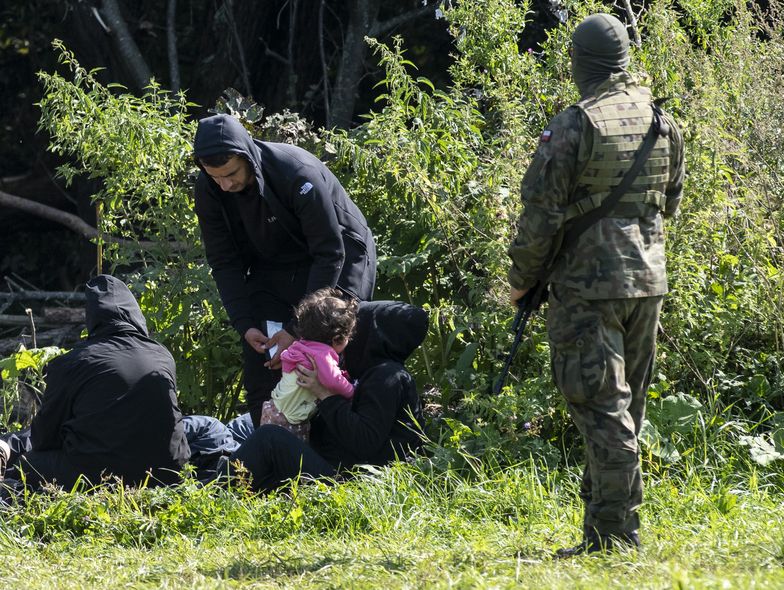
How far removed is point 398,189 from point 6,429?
2.74 meters

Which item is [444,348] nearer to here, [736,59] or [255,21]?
[736,59]

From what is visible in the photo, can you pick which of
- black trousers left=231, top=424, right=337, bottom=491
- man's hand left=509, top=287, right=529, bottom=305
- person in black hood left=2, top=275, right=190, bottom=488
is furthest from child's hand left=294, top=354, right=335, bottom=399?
man's hand left=509, top=287, right=529, bottom=305

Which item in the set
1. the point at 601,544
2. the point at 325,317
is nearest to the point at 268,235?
the point at 325,317

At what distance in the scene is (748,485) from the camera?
5.02 meters

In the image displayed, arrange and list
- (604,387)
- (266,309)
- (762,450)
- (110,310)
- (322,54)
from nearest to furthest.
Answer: (604,387)
(762,450)
(110,310)
(266,309)
(322,54)

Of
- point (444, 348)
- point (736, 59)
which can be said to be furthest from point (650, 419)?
point (736, 59)

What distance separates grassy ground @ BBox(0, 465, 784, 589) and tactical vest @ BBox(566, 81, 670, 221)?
120cm

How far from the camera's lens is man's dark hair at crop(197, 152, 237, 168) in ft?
16.6

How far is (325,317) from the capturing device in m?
5.11

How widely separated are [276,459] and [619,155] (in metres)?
2.14

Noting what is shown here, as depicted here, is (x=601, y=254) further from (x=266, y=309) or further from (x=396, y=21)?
(x=396, y=21)

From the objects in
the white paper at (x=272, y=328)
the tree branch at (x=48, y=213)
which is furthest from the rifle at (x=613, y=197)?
the tree branch at (x=48, y=213)

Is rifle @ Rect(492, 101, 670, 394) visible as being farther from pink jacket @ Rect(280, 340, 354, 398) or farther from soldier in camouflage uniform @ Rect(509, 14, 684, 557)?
pink jacket @ Rect(280, 340, 354, 398)

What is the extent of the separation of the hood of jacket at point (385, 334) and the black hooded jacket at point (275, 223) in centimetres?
22
